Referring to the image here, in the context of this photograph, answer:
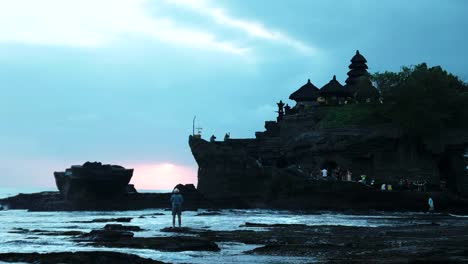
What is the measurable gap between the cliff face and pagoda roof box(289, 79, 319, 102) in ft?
51.3

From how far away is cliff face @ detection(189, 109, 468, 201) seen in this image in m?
78.0

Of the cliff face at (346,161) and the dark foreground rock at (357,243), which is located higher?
the cliff face at (346,161)

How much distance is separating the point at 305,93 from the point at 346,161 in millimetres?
22226

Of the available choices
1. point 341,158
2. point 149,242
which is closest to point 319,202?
point 341,158

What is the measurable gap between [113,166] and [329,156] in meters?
26.3

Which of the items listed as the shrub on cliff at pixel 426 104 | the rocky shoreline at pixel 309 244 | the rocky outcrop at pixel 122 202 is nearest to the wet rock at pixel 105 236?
the rocky shoreline at pixel 309 244

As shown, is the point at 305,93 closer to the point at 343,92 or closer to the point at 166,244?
the point at 343,92

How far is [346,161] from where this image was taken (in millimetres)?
81125

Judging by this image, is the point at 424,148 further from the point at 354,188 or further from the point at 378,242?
the point at 378,242

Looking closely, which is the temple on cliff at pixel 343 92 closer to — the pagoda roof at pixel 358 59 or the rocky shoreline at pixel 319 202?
the pagoda roof at pixel 358 59

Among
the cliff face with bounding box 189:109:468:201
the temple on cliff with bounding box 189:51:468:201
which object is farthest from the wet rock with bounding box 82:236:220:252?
the cliff face with bounding box 189:109:468:201

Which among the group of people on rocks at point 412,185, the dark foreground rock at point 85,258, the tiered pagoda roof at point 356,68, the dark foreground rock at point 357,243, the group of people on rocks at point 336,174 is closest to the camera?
the dark foreground rock at point 85,258

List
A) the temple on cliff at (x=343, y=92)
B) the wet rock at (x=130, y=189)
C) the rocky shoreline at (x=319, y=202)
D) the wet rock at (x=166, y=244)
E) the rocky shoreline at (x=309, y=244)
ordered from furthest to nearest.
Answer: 1. the wet rock at (x=130, y=189)
2. the temple on cliff at (x=343, y=92)
3. the rocky shoreline at (x=319, y=202)
4. the wet rock at (x=166, y=244)
5. the rocky shoreline at (x=309, y=244)

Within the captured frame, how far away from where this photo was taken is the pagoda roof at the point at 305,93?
331 ft
